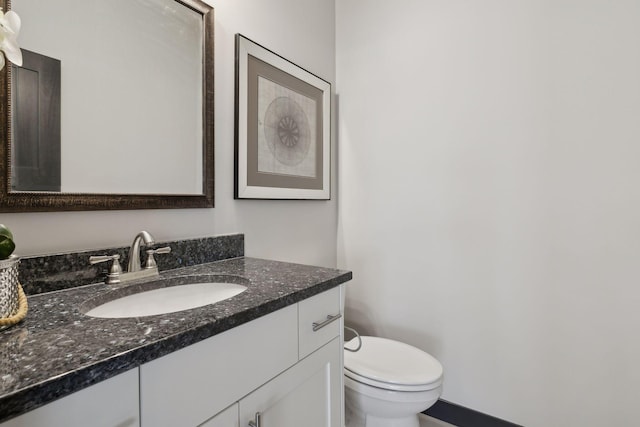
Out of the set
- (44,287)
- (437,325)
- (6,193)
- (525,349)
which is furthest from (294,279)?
(525,349)

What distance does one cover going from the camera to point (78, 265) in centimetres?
86

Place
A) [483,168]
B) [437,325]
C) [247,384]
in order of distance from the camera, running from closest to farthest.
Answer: [247,384], [483,168], [437,325]

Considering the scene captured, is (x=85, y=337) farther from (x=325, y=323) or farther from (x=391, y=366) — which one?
(x=391, y=366)

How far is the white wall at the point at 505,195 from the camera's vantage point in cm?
129

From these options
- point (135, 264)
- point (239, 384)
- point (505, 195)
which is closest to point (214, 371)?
point (239, 384)

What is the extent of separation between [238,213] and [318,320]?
0.63 m

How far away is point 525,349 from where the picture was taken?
1462 millimetres

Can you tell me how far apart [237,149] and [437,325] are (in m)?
1.35

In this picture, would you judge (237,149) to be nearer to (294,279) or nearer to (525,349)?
(294,279)

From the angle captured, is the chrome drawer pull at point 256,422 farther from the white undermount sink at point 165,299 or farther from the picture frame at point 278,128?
the picture frame at point 278,128

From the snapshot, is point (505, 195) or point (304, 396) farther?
point (505, 195)

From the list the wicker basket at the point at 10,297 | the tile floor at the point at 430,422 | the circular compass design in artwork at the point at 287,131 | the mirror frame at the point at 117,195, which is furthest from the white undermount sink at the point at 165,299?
the tile floor at the point at 430,422

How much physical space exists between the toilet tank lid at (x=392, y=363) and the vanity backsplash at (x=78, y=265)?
79 cm

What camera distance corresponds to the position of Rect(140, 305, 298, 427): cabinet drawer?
1.81 ft
